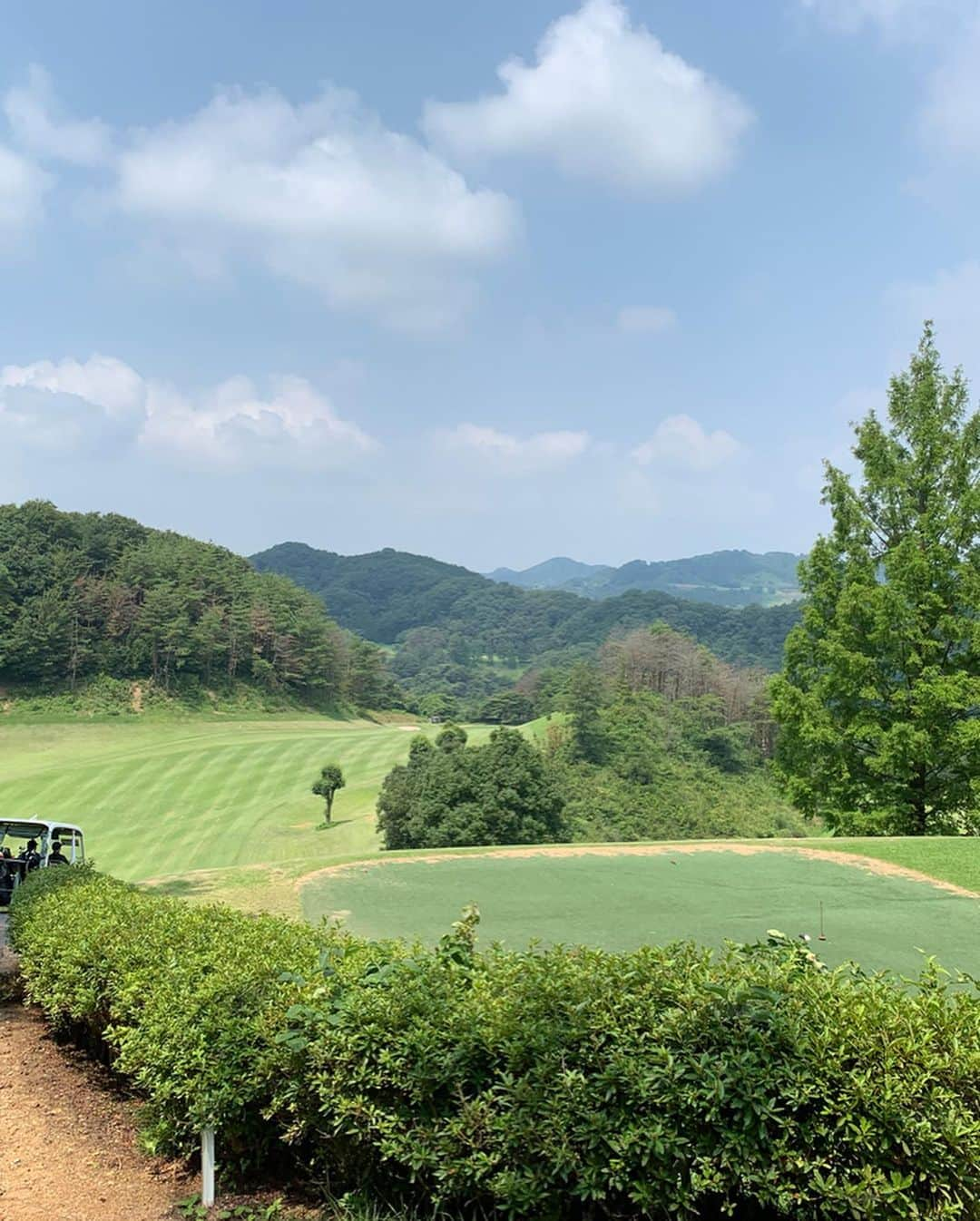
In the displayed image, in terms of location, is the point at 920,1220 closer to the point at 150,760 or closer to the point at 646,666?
the point at 150,760

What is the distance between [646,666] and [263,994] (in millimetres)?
56494

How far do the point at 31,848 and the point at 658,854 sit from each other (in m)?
7.96

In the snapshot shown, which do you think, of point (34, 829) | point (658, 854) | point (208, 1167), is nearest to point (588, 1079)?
point (208, 1167)

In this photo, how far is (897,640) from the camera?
13.8 m

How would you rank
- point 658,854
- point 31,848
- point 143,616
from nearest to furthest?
point 31,848, point 658,854, point 143,616

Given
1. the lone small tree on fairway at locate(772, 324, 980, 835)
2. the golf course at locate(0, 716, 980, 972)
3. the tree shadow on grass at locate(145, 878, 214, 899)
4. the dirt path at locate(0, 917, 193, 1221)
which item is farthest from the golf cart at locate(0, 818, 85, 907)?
the lone small tree on fairway at locate(772, 324, 980, 835)

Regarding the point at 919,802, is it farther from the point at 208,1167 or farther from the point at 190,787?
the point at 190,787

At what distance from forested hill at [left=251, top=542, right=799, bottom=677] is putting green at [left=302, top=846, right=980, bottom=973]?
275ft

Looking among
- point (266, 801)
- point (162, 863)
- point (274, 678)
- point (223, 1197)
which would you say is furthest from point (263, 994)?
point (274, 678)

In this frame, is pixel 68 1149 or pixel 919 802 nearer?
pixel 68 1149

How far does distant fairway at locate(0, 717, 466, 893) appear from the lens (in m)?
29.6

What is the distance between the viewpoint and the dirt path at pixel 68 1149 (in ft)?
9.41

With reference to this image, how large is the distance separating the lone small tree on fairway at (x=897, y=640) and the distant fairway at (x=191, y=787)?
1389cm

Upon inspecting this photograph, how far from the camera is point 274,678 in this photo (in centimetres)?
6128
